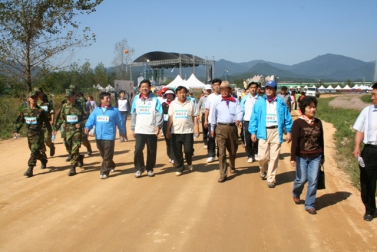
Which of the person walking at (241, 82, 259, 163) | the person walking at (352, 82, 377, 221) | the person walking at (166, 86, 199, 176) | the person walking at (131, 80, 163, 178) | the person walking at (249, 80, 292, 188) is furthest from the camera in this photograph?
the person walking at (241, 82, 259, 163)

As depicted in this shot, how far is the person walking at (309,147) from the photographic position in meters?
5.37

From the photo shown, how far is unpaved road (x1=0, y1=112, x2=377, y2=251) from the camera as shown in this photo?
4.38 metres

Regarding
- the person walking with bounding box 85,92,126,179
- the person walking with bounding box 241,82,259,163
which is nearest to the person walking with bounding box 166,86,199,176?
the person walking with bounding box 85,92,126,179

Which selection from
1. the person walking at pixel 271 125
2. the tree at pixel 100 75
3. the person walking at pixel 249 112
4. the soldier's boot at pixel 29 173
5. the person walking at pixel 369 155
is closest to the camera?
the person walking at pixel 369 155

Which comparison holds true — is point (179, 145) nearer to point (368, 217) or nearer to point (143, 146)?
point (143, 146)

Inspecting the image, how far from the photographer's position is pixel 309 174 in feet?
17.8

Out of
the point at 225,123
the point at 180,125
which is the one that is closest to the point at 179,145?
the point at 180,125

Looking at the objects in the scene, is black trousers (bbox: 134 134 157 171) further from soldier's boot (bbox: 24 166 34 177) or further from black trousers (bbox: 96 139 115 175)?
soldier's boot (bbox: 24 166 34 177)

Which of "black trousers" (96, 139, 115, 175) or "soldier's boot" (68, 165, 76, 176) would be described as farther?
"soldier's boot" (68, 165, 76, 176)

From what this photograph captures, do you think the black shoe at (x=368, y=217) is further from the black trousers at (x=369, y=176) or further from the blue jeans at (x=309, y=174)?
the blue jeans at (x=309, y=174)

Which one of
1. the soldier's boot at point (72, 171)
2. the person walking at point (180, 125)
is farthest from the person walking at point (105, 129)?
the person walking at point (180, 125)

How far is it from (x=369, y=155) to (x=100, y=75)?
5124 cm

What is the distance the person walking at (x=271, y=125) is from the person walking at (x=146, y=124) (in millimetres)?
2141

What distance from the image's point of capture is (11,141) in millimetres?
14125
